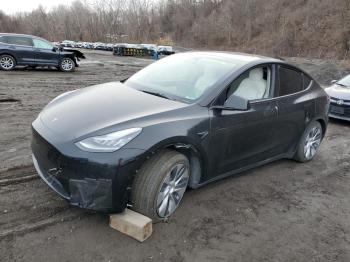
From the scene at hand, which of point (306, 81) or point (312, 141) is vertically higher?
point (306, 81)

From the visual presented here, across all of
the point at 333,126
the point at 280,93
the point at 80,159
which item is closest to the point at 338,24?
the point at 333,126

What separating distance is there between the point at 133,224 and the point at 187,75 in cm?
195

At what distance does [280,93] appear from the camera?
465cm

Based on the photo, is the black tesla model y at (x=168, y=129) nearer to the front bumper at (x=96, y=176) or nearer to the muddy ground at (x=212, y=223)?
the front bumper at (x=96, y=176)

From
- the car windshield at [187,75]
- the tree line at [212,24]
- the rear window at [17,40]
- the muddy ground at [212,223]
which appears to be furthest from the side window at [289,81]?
the tree line at [212,24]

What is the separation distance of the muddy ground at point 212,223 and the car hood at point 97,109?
34.2 inches

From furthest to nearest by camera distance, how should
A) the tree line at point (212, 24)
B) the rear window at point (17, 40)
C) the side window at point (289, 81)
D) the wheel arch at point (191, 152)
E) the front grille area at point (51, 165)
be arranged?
the tree line at point (212, 24)
the rear window at point (17, 40)
the side window at point (289, 81)
the wheel arch at point (191, 152)
the front grille area at point (51, 165)

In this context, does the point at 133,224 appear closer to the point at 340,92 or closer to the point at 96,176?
the point at 96,176

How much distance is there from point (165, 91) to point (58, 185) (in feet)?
5.22

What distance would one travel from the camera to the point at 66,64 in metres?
16.8

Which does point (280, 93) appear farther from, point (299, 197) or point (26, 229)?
point (26, 229)

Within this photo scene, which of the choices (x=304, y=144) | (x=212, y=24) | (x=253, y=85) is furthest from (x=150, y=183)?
(x=212, y=24)

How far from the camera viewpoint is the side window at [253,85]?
4078mm

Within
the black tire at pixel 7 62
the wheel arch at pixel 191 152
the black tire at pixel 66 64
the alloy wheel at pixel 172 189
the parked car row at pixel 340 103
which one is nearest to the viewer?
the wheel arch at pixel 191 152
